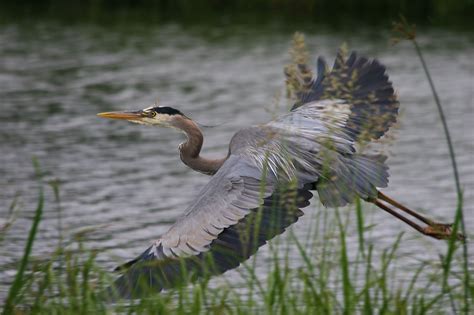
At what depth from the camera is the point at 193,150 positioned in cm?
668

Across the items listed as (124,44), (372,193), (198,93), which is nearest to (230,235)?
(372,193)

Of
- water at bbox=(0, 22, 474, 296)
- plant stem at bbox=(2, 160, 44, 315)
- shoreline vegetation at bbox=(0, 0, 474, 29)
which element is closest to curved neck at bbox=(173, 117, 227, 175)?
water at bbox=(0, 22, 474, 296)

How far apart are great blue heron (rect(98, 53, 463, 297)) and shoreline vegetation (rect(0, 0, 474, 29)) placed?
13008 mm

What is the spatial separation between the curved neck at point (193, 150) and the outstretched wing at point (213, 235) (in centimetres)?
117

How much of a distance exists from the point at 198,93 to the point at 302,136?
8739mm

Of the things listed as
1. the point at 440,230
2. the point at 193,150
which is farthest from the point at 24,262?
the point at 193,150

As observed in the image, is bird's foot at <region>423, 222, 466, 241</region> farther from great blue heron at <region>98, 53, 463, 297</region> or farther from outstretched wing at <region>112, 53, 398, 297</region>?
outstretched wing at <region>112, 53, 398, 297</region>

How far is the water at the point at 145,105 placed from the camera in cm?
866

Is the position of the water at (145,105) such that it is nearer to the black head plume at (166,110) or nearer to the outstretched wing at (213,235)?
the outstretched wing at (213,235)

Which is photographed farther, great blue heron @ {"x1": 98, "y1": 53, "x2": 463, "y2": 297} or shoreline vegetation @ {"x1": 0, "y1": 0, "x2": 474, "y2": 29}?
shoreline vegetation @ {"x1": 0, "y1": 0, "x2": 474, "y2": 29}

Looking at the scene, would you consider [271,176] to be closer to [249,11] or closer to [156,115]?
[156,115]

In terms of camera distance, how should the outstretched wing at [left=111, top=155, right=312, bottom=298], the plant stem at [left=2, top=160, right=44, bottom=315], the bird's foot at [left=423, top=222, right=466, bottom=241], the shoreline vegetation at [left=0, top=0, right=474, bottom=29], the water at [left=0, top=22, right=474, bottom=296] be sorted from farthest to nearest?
1. the shoreline vegetation at [left=0, top=0, right=474, bottom=29]
2. the water at [left=0, top=22, right=474, bottom=296]
3. the bird's foot at [left=423, top=222, right=466, bottom=241]
4. the outstretched wing at [left=111, top=155, right=312, bottom=298]
5. the plant stem at [left=2, top=160, right=44, bottom=315]

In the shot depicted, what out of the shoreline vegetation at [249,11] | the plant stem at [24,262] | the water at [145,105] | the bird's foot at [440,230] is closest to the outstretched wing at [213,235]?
the water at [145,105]

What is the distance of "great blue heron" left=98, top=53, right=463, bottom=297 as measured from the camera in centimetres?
483
